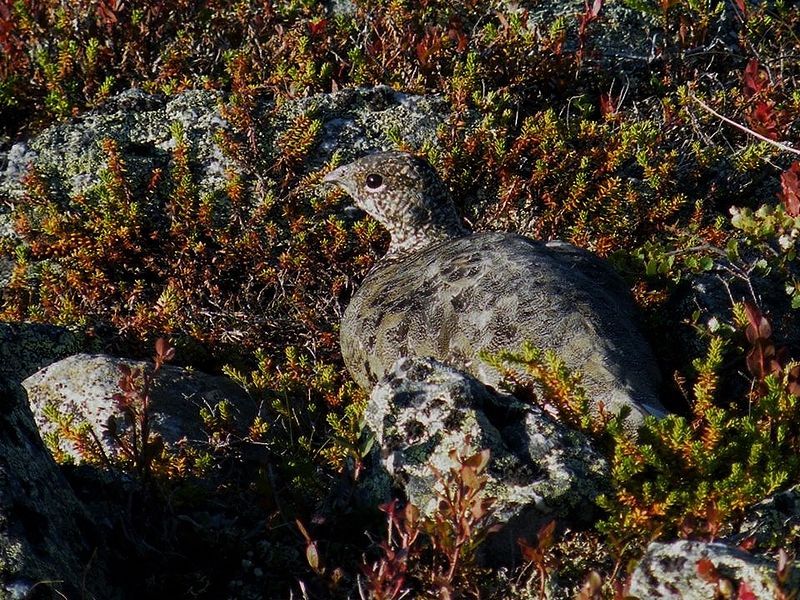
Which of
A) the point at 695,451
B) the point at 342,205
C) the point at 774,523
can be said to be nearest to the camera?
the point at 774,523

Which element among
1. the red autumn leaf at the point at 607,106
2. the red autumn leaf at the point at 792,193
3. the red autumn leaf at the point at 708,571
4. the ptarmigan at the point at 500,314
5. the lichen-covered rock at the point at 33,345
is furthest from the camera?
the red autumn leaf at the point at 607,106

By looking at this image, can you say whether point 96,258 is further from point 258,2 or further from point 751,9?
point 751,9

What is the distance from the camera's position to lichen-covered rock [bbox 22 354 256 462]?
504cm

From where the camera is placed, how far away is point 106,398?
509 centimetres

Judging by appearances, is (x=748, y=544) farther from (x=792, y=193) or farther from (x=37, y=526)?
(x=792, y=193)

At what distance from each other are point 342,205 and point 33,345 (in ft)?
8.06

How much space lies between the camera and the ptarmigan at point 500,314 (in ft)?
15.8

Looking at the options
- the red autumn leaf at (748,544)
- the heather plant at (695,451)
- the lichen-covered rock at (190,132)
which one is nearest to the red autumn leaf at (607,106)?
the lichen-covered rock at (190,132)

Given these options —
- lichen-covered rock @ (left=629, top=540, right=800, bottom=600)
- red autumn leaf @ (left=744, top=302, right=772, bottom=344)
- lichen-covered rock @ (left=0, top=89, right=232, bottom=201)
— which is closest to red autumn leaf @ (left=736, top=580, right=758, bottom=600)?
lichen-covered rock @ (left=629, top=540, right=800, bottom=600)

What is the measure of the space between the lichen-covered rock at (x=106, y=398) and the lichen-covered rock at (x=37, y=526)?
3.15ft

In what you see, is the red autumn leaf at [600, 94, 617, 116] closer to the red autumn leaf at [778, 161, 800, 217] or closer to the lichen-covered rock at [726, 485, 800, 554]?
the red autumn leaf at [778, 161, 800, 217]

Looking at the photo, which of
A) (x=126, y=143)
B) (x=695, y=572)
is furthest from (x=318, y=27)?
(x=695, y=572)

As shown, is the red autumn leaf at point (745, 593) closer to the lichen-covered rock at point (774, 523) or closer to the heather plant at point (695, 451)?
the heather plant at point (695, 451)

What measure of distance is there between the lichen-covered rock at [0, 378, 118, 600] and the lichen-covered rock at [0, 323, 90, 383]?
2.02 metres
